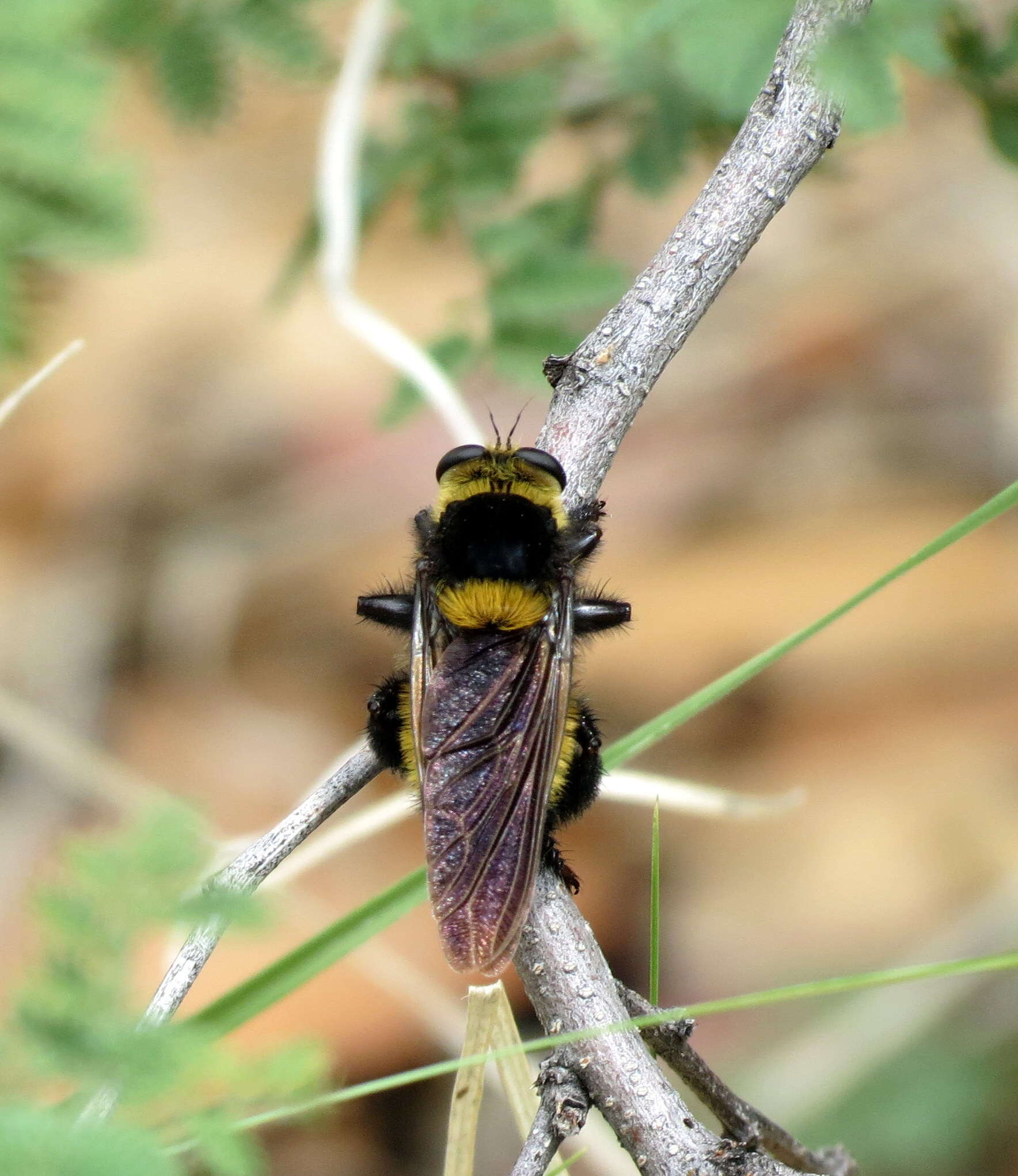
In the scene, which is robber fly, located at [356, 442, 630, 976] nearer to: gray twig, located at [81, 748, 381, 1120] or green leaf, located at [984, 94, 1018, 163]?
gray twig, located at [81, 748, 381, 1120]

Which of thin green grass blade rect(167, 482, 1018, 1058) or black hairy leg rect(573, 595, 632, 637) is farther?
black hairy leg rect(573, 595, 632, 637)

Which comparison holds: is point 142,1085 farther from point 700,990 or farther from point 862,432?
point 862,432

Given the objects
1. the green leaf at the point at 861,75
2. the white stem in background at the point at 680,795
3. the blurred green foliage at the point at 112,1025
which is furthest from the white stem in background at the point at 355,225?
the blurred green foliage at the point at 112,1025

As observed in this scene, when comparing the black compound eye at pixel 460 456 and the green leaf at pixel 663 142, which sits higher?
the green leaf at pixel 663 142

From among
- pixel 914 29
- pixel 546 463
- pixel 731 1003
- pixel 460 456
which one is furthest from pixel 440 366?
A: pixel 731 1003

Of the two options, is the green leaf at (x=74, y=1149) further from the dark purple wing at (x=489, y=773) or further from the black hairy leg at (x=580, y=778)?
the black hairy leg at (x=580, y=778)

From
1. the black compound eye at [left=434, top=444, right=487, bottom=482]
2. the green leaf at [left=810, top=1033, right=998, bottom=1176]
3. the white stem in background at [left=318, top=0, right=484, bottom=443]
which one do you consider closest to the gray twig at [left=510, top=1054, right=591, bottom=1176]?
the black compound eye at [left=434, top=444, right=487, bottom=482]
